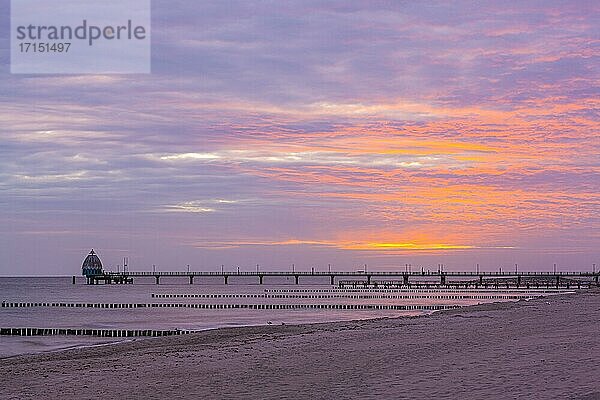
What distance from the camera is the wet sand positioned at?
59.4ft

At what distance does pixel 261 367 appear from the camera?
2350cm

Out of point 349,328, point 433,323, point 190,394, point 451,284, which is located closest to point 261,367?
point 190,394

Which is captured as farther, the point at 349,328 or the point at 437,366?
the point at 349,328

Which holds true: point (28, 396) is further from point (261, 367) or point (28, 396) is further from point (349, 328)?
point (349, 328)

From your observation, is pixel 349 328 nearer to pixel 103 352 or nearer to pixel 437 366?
pixel 103 352

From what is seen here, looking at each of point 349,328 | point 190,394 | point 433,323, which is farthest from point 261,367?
point 433,323

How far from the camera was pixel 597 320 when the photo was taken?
116 feet

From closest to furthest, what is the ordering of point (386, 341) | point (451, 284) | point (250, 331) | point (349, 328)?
point (386, 341) < point (349, 328) < point (250, 331) < point (451, 284)

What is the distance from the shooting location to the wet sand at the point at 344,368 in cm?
1811

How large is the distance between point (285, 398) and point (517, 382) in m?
5.52

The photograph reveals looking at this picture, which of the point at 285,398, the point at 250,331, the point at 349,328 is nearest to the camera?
the point at 285,398

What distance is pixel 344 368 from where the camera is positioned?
22.3m

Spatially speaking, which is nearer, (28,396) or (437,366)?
(28,396)

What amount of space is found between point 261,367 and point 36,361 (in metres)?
12.1
